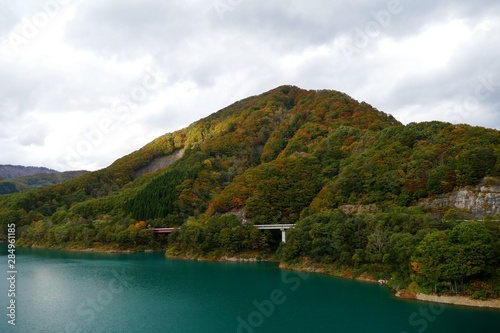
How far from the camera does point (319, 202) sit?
65.6 m

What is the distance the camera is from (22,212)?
352 ft

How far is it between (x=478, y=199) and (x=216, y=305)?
34.2m

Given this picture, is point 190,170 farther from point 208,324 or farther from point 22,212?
point 208,324

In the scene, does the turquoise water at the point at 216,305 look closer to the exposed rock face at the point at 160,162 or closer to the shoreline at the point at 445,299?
the shoreline at the point at 445,299

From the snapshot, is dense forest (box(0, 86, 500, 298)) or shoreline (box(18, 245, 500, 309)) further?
dense forest (box(0, 86, 500, 298))

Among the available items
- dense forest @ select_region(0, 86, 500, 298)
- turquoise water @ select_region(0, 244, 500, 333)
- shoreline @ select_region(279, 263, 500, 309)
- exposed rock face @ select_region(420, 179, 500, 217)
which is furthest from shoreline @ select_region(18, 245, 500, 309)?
exposed rock face @ select_region(420, 179, 500, 217)

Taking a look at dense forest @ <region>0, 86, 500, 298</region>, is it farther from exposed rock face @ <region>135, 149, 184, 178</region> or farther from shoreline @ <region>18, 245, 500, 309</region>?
exposed rock face @ <region>135, 149, 184, 178</region>

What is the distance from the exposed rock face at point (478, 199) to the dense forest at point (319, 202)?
3.23ft

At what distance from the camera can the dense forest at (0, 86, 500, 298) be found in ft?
124

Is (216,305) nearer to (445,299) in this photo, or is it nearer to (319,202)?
(445,299)

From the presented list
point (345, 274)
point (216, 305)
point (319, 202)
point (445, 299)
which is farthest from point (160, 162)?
point (445, 299)

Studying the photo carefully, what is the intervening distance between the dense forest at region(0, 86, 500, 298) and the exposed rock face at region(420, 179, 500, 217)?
38.8 inches

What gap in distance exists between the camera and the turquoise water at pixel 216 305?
2995cm

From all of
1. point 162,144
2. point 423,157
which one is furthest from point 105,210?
point 423,157
